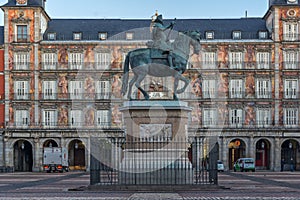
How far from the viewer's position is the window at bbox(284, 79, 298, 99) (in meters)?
60.8

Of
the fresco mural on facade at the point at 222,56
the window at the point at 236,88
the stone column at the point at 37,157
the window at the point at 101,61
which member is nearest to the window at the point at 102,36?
the window at the point at 101,61

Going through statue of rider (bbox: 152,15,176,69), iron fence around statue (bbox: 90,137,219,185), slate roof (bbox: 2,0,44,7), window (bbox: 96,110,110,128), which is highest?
slate roof (bbox: 2,0,44,7)

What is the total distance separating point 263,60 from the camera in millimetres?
61406

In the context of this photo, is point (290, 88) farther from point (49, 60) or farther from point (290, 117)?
point (49, 60)

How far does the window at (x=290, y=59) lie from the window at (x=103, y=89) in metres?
18.3

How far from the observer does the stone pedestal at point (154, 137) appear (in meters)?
23.4

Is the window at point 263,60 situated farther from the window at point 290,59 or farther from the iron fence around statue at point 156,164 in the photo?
the iron fence around statue at point 156,164

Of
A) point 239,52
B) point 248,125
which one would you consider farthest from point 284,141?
point 239,52

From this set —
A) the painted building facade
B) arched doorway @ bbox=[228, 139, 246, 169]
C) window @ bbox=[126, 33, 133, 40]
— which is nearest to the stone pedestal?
the painted building facade

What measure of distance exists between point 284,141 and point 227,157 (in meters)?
6.05

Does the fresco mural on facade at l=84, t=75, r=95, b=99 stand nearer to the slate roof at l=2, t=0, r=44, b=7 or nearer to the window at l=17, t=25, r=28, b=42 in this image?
the window at l=17, t=25, r=28, b=42

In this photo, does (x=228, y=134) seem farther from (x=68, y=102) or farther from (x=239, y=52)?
(x=68, y=102)

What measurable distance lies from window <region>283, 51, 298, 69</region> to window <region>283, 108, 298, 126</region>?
4.35 meters

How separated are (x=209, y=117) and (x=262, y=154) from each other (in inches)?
284
